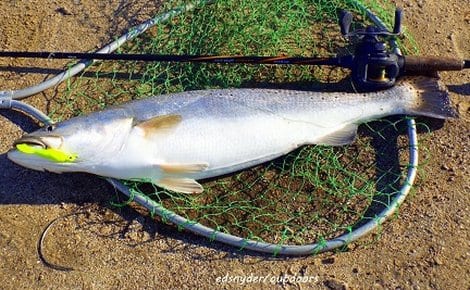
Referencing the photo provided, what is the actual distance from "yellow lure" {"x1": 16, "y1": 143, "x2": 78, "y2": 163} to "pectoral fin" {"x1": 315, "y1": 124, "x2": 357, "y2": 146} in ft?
5.75

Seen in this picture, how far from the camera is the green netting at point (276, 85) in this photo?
3861 mm

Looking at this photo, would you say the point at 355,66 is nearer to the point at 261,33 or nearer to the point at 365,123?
the point at 365,123

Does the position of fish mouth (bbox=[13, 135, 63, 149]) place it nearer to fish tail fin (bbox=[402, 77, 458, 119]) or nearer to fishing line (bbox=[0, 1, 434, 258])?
fishing line (bbox=[0, 1, 434, 258])

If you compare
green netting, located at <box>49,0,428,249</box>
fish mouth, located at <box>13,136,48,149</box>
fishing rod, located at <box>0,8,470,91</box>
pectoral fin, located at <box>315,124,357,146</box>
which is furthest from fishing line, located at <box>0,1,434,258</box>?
fish mouth, located at <box>13,136,48,149</box>

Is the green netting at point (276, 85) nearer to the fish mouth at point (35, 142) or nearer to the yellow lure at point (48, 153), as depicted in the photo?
the yellow lure at point (48, 153)

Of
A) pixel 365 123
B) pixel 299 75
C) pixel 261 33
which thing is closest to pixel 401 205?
pixel 365 123

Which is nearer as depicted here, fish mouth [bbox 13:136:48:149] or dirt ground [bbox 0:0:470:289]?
fish mouth [bbox 13:136:48:149]

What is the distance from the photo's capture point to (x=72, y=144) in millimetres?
3627

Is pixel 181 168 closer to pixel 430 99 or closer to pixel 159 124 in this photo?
pixel 159 124

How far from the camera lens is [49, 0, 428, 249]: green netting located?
3861 mm

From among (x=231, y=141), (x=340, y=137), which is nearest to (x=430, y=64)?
(x=340, y=137)

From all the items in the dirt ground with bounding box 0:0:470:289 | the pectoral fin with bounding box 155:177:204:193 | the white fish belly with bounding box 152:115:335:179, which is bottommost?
the dirt ground with bounding box 0:0:470:289

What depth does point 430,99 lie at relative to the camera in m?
4.04

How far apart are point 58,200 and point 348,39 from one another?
268 cm
